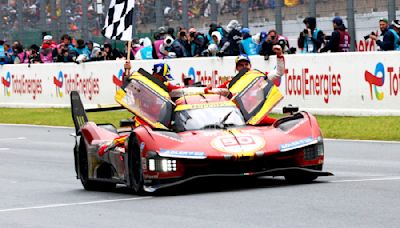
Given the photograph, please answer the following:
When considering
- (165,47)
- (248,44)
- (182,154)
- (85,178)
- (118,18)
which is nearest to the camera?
(182,154)

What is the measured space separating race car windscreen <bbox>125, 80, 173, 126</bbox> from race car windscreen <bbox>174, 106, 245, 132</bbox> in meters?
0.18

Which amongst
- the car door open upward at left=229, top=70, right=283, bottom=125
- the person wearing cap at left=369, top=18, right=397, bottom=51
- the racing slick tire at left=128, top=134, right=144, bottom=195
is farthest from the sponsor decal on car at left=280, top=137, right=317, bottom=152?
the person wearing cap at left=369, top=18, right=397, bottom=51

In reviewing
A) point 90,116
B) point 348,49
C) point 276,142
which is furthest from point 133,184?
point 90,116

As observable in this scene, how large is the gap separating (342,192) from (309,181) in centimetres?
116

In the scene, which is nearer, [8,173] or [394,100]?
[8,173]

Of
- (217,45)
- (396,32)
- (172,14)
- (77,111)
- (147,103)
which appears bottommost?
(77,111)

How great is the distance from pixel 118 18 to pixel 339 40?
17.8 ft

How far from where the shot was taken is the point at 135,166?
11.8m

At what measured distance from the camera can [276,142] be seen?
1163 centimetres

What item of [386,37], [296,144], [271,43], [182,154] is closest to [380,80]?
[386,37]

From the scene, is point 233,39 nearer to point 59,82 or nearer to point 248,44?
point 248,44

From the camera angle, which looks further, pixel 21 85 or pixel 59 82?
pixel 21 85

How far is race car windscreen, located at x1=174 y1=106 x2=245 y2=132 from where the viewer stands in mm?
12297

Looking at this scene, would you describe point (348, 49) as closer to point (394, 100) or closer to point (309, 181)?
point (394, 100)
